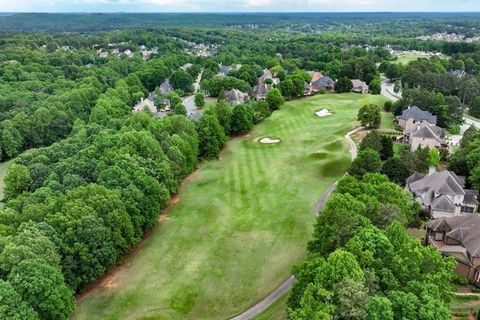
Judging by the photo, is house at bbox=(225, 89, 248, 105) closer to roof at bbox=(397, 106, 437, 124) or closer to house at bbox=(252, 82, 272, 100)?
house at bbox=(252, 82, 272, 100)

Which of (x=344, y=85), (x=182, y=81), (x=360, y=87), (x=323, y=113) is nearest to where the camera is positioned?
(x=323, y=113)

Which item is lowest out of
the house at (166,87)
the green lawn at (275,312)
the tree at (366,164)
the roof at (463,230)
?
the green lawn at (275,312)

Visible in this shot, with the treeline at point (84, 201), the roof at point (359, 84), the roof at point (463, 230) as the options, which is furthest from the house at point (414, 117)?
the roof at point (359, 84)

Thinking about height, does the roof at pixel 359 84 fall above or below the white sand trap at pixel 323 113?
above

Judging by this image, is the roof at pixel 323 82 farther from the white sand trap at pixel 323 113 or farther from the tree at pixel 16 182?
the tree at pixel 16 182

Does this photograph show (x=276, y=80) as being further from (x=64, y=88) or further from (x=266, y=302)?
(x=266, y=302)

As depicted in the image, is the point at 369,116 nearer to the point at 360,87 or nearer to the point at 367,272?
the point at 360,87

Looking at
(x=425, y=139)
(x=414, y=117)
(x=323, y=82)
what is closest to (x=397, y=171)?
(x=425, y=139)

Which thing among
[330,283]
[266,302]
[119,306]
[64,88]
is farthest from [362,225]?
[64,88]
